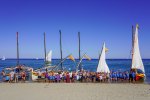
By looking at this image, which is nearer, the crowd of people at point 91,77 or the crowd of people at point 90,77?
the crowd of people at point 91,77

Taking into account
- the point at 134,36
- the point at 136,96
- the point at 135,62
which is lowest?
the point at 136,96

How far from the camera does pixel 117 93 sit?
23672 millimetres

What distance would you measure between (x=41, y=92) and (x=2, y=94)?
3286 mm

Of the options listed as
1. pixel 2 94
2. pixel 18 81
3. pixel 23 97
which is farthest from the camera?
pixel 18 81

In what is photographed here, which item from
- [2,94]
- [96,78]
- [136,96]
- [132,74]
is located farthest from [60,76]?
[136,96]

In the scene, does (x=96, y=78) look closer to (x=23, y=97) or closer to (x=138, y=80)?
(x=138, y=80)

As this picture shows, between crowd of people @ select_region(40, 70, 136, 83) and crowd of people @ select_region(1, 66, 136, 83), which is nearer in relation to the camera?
crowd of people @ select_region(1, 66, 136, 83)

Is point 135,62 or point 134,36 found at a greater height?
point 134,36

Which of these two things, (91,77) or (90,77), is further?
(90,77)

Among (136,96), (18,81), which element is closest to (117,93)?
(136,96)

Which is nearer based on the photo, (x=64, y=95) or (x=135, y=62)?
(x=64, y=95)

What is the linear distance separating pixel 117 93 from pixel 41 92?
257 inches

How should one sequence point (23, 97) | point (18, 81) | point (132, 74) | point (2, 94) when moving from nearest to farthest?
point (23, 97)
point (2, 94)
point (132, 74)
point (18, 81)

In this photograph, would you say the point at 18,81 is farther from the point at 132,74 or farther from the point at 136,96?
the point at 136,96
